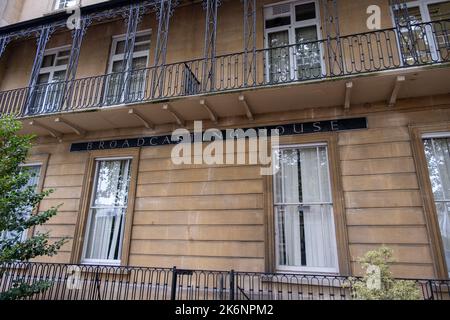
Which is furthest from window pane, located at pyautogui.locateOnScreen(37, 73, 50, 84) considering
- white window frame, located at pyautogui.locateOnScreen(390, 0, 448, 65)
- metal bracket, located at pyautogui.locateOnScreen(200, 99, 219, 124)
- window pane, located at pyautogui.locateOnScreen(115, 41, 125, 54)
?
white window frame, located at pyautogui.locateOnScreen(390, 0, 448, 65)

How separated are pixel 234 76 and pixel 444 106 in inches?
187

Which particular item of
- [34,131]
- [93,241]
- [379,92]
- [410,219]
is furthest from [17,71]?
[410,219]

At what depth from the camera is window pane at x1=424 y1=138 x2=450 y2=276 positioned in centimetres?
575

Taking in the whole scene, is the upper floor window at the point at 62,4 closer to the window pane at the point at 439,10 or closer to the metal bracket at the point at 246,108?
the metal bracket at the point at 246,108

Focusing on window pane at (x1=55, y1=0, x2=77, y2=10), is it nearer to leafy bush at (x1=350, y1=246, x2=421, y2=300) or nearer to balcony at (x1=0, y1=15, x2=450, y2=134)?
balcony at (x1=0, y1=15, x2=450, y2=134)

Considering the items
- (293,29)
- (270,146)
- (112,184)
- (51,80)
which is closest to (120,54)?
(51,80)

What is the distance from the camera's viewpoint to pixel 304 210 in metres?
6.61

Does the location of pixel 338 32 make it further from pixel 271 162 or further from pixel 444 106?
pixel 271 162

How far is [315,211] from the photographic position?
21.4 ft

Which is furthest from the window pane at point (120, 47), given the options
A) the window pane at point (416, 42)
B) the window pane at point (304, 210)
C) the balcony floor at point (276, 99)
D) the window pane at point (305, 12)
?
the window pane at point (416, 42)

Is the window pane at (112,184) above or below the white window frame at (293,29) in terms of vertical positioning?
below

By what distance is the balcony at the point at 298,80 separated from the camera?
239 inches

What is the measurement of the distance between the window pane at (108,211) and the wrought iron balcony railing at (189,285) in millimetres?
529

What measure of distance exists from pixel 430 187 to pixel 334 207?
6.05 feet
